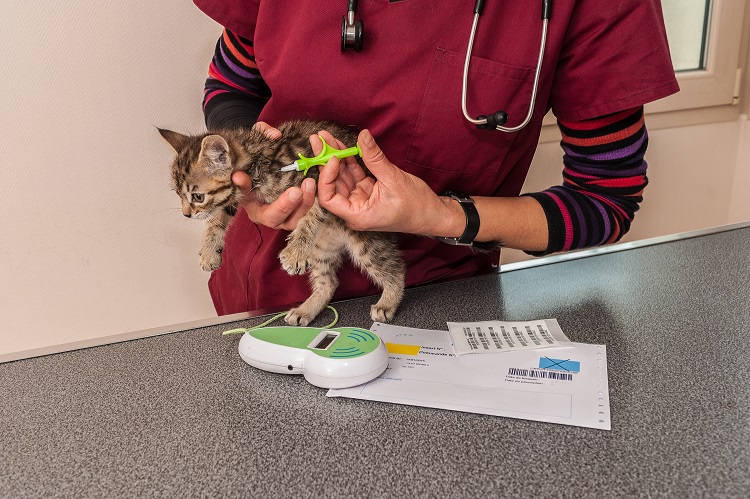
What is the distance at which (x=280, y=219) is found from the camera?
3.79ft

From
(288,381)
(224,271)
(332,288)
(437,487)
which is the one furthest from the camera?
(224,271)

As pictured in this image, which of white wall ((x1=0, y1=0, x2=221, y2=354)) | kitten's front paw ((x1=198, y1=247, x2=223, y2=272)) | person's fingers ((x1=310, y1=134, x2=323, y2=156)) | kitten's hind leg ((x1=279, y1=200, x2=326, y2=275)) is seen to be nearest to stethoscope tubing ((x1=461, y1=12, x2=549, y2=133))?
person's fingers ((x1=310, y1=134, x2=323, y2=156))

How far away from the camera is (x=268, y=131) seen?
1.25 metres

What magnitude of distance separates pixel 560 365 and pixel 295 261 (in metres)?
0.51

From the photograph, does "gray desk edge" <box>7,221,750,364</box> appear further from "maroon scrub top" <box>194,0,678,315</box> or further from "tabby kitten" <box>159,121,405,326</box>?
"maroon scrub top" <box>194,0,678,315</box>

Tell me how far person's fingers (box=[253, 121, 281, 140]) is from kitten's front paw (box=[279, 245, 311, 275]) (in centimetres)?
23

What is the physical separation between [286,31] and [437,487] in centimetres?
83

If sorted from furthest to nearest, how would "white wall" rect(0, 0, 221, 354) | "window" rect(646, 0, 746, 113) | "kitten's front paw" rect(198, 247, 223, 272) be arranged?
"window" rect(646, 0, 746, 113) < "white wall" rect(0, 0, 221, 354) < "kitten's front paw" rect(198, 247, 223, 272)

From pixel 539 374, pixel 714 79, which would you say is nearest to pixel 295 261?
pixel 539 374

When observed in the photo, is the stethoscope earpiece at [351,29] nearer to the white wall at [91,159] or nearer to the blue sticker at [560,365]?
the blue sticker at [560,365]

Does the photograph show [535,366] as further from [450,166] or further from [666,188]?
[666,188]

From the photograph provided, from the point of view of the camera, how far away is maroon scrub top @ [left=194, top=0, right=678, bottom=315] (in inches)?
42.0

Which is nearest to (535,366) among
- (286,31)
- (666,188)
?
(286,31)

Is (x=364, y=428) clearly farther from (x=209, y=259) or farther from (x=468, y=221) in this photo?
(x=209, y=259)
